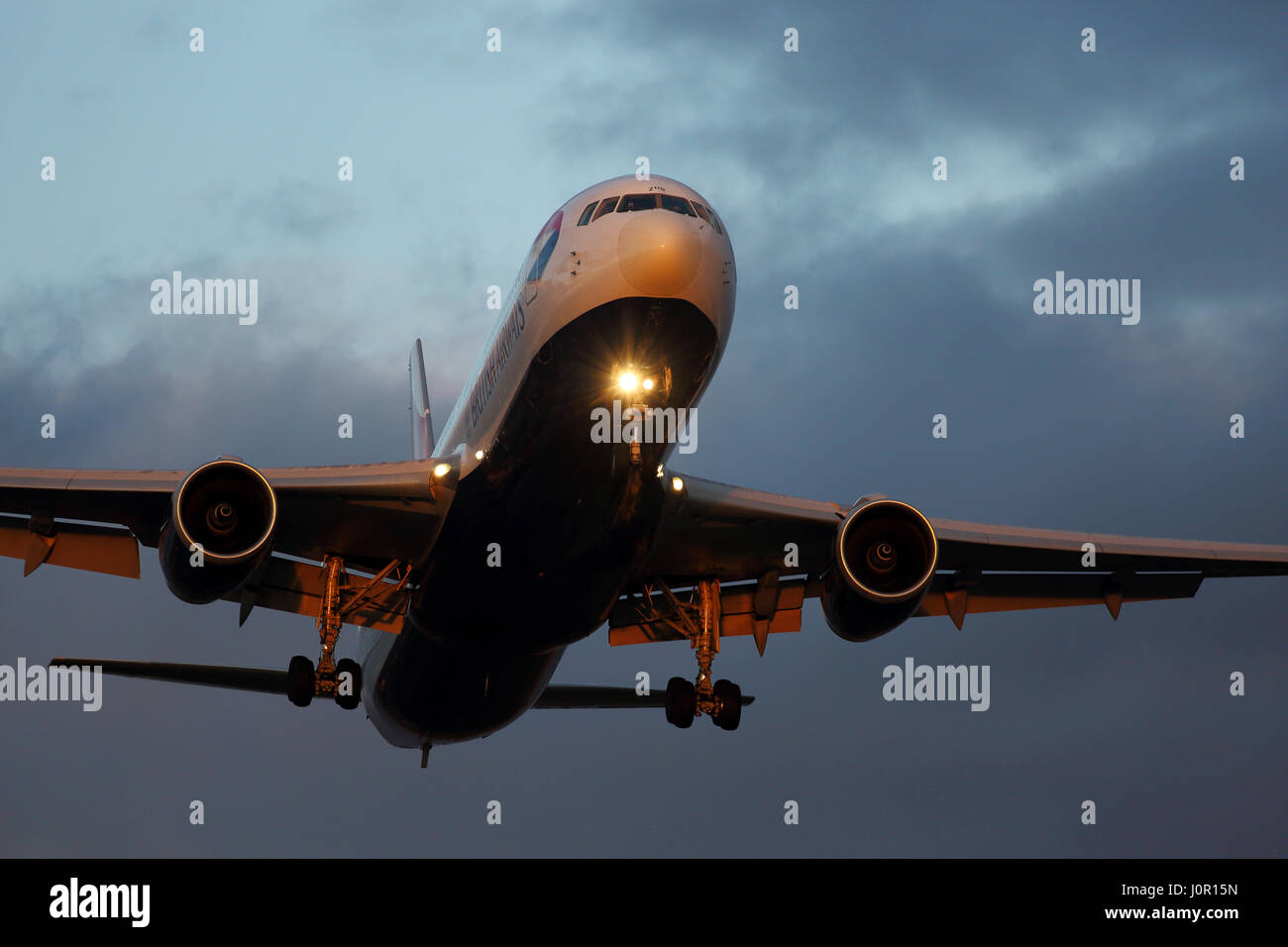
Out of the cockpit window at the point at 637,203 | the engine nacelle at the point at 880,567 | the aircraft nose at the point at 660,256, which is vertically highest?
the cockpit window at the point at 637,203

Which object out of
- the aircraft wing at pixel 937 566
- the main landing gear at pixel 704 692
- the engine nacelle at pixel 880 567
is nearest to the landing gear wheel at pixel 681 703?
the main landing gear at pixel 704 692

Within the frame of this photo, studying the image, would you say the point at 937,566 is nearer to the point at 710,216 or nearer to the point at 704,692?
the point at 704,692

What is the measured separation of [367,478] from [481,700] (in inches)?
223

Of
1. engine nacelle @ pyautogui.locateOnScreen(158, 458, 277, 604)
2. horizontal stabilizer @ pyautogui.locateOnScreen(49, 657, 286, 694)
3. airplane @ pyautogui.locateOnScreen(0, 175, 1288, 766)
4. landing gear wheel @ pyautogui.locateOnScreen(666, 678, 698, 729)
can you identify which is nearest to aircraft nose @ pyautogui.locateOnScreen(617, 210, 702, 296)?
airplane @ pyautogui.locateOnScreen(0, 175, 1288, 766)

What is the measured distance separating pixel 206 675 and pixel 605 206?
42.3 feet

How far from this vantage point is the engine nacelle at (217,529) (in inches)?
776

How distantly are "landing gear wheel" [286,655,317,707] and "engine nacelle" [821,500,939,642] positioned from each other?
8.27 m

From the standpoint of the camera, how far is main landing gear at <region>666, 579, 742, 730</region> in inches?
918

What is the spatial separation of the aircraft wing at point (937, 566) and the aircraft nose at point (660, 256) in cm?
491

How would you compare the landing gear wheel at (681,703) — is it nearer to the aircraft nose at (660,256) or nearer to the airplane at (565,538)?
the airplane at (565,538)

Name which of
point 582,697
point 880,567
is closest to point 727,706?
point 880,567

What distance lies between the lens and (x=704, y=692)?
2350 cm
